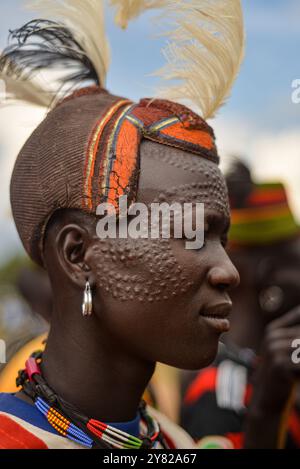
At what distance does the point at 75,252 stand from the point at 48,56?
34.8 inches

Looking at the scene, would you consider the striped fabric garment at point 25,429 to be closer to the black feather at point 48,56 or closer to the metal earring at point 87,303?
the metal earring at point 87,303

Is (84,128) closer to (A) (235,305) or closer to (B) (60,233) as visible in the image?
(B) (60,233)

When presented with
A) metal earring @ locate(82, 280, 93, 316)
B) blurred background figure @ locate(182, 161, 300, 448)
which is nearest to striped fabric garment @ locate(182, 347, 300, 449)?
blurred background figure @ locate(182, 161, 300, 448)

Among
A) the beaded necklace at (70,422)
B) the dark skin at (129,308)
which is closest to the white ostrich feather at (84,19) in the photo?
the dark skin at (129,308)

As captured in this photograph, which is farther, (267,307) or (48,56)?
(267,307)

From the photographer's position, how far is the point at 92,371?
2752 mm

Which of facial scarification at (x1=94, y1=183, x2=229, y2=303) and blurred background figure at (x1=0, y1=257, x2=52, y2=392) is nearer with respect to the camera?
facial scarification at (x1=94, y1=183, x2=229, y2=303)

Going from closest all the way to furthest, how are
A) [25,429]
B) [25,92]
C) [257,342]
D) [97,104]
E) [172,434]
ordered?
[25,429] < [97,104] < [25,92] < [172,434] < [257,342]

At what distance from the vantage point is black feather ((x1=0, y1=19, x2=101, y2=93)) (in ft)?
9.91

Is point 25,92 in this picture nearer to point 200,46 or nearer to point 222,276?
point 200,46

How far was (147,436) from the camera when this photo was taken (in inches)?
116

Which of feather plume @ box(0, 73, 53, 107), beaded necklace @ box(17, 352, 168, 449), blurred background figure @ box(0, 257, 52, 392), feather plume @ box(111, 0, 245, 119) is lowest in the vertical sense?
blurred background figure @ box(0, 257, 52, 392)

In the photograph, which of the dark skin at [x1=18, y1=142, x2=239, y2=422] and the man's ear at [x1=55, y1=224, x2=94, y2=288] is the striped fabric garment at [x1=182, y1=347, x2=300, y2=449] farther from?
the man's ear at [x1=55, y1=224, x2=94, y2=288]

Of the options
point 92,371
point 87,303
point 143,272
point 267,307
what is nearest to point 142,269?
point 143,272
